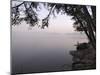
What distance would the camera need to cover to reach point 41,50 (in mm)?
2359

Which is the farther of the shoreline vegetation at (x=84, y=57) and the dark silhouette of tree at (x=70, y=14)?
the shoreline vegetation at (x=84, y=57)

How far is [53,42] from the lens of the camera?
2396 mm

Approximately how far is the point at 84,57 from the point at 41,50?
63 centimetres

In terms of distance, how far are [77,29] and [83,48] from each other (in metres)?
0.28

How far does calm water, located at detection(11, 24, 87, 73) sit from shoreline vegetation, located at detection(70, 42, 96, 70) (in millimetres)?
70

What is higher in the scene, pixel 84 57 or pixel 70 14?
pixel 70 14

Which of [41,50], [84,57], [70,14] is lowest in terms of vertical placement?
[84,57]

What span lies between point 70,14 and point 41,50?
0.64m

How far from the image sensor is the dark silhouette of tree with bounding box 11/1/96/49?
2.28m

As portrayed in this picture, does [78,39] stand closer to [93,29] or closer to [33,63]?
[93,29]

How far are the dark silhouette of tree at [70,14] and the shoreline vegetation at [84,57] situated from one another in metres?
0.10

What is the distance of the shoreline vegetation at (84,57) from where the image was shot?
8.13 feet

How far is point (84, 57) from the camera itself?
2512 mm

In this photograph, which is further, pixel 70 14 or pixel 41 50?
pixel 70 14
